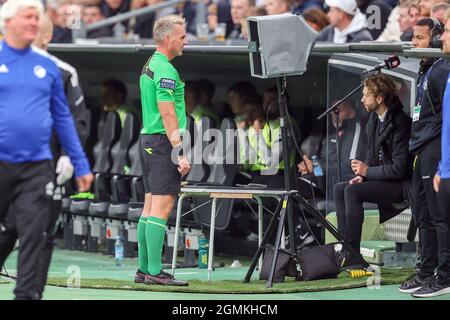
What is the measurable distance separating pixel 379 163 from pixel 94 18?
940 centimetres

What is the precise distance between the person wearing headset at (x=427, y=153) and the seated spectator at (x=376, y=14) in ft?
11.9

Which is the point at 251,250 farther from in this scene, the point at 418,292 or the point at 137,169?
the point at 418,292

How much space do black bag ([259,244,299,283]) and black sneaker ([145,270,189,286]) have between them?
25.1 inches

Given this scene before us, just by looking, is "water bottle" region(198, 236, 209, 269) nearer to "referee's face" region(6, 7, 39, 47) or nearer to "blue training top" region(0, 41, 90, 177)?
"blue training top" region(0, 41, 90, 177)

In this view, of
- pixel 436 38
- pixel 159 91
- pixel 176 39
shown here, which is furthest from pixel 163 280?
pixel 436 38

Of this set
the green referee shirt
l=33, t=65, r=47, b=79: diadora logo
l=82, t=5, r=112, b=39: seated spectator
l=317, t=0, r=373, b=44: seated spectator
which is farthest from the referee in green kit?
l=82, t=5, r=112, b=39: seated spectator

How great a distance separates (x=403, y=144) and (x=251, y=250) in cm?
343

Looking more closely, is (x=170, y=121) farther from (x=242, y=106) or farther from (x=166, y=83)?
(x=242, y=106)

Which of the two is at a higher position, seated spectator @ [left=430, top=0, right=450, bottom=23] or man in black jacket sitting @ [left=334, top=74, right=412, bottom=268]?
seated spectator @ [left=430, top=0, right=450, bottom=23]

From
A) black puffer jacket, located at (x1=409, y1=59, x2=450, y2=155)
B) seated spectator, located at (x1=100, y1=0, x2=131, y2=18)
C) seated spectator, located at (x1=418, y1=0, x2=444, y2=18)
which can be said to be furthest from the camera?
seated spectator, located at (x1=100, y1=0, x2=131, y2=18)

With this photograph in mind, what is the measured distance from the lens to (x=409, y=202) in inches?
453

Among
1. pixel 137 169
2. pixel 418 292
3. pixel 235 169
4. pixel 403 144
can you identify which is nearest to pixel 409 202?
pixel 403 144

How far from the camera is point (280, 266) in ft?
36.4

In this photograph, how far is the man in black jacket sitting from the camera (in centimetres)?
1133
